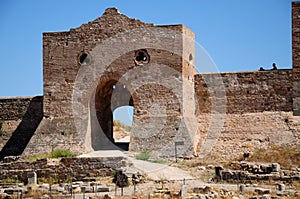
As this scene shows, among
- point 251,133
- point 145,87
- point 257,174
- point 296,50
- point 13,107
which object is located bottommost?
point 257,174

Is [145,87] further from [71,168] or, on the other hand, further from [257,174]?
[257,174]

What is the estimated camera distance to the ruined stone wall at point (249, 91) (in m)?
26.7

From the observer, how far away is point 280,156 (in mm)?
23188

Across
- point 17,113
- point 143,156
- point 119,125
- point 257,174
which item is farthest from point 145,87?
point 119,125

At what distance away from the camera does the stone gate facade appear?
26188 mm

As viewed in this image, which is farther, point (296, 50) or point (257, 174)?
point (296, 50)

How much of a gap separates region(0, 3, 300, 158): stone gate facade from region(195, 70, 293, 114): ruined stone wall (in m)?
0.04

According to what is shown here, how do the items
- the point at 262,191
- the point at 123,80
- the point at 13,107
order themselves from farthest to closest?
the point at 13,107, the point at 123,80, the point at 262,191

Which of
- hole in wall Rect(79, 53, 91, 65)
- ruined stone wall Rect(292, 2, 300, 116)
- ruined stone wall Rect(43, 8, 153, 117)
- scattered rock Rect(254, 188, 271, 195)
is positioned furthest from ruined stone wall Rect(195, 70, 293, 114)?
scattered rock Rect(254, 188, 271, 195)

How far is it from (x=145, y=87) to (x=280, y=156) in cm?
643

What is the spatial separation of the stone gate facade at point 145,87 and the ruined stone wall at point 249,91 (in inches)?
1.6

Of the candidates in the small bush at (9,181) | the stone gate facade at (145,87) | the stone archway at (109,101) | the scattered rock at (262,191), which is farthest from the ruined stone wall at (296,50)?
Answer: the small bush at (9,181)

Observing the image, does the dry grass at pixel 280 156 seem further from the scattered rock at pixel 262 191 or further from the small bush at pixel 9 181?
the small bush at pixel 9 181

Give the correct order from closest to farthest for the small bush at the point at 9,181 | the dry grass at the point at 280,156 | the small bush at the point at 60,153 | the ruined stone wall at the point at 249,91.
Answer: the small bush at the point at 9,181 < the dry grass at the point at 280,156 < the small bush at the point at 60,153 < the ruined stone wall at the point at 249,91
